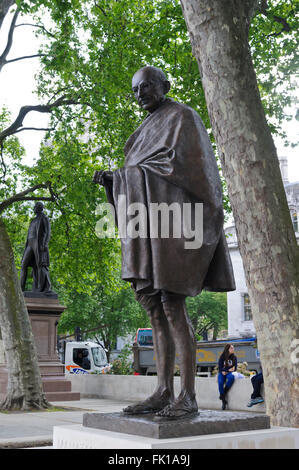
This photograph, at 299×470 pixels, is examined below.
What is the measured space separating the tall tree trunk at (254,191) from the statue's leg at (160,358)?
110 inches

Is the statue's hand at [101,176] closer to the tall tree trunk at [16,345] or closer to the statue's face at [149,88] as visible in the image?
the statue's face at [149,88]

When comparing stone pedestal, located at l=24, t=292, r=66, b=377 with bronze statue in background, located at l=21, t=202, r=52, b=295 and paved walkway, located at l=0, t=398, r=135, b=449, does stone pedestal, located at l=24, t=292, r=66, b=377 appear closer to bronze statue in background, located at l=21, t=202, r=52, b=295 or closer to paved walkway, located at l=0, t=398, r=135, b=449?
bronze statue in background, located at l=21, t=202, r=52, b=295

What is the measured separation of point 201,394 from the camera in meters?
13.7

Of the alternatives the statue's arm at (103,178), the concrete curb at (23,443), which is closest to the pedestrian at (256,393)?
the concrete curb at (23,443)

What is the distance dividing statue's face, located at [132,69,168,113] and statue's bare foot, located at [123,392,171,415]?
2.07m

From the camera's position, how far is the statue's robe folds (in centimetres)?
362

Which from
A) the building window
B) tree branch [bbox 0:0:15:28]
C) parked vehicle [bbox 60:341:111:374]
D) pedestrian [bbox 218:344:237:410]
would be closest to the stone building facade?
the building window

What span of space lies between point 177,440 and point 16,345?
9.84 metres

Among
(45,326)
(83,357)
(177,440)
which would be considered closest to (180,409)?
(177,440)

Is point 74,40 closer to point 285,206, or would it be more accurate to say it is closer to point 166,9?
point 166,9

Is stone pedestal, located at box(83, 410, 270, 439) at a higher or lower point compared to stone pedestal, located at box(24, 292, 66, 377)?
lower

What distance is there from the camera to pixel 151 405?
12.1 ft

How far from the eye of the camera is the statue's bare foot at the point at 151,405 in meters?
3.64

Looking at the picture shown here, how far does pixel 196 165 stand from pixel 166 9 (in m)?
11.7
